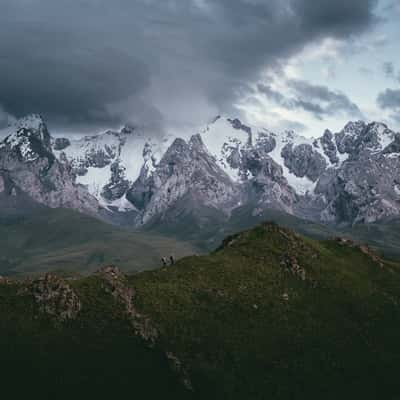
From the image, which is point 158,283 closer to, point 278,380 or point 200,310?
point 200,310

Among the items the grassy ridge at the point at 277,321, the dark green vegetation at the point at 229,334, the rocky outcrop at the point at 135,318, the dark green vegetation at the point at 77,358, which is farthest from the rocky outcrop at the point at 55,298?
the grassy ridge at the point at 277,321

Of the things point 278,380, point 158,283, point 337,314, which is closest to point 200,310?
point 158,283

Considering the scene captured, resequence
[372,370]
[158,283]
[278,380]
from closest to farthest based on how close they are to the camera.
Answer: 1. [278,380]
2. [372,370]
3. [158,283]

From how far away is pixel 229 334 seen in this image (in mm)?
117312

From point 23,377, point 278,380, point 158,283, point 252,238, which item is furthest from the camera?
point 252,238

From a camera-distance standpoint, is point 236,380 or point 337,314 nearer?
point 236,380

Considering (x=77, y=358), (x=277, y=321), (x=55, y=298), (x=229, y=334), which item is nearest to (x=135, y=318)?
(x=77, y=358)

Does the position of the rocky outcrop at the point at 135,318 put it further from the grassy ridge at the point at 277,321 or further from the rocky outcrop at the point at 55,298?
the rocky outcrop at the point at 55,298

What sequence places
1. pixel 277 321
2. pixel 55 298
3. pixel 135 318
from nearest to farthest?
1. pixel 135 318
2. pixel 55 298
3. pixel 277 321

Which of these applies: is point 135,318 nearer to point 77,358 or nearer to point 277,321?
point 77,358

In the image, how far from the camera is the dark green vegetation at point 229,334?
349 ft

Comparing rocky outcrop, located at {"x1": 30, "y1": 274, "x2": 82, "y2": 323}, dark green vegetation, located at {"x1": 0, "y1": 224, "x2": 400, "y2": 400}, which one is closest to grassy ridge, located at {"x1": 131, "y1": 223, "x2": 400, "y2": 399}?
dark green vegetation, located at {"x1": 0, "y1": 224, "x2": 400, "y2": 400}

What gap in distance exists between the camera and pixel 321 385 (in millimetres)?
114188

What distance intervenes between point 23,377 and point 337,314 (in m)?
59.5
